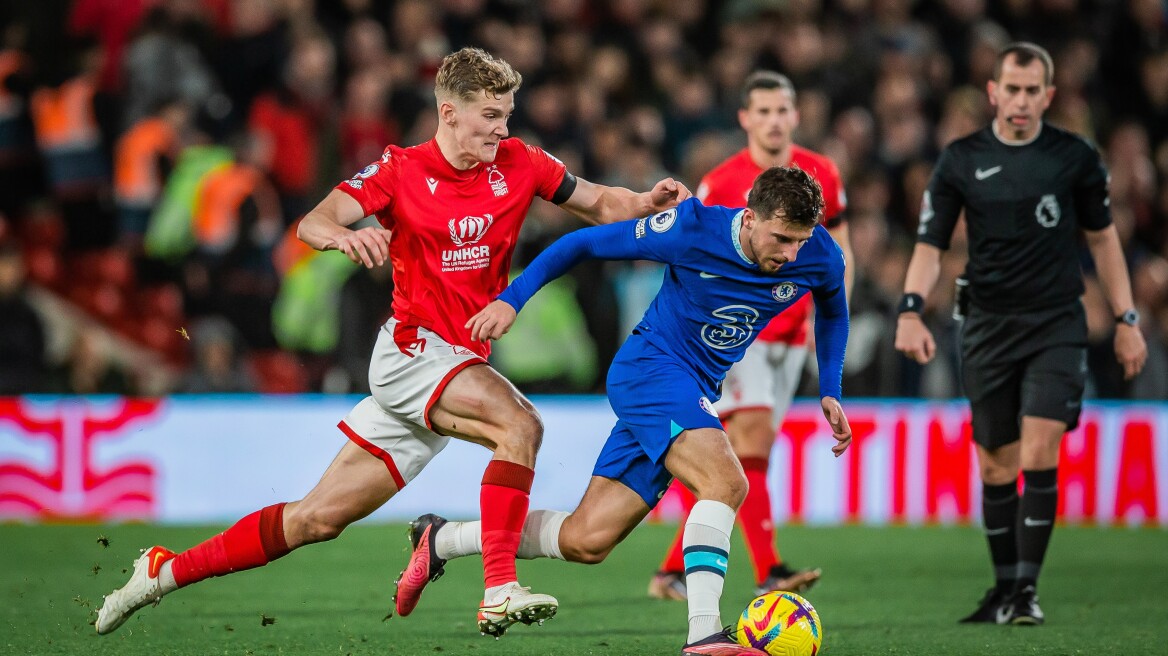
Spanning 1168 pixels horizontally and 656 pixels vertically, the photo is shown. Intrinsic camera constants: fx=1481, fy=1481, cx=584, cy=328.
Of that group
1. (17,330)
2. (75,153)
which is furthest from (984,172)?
(75,153)

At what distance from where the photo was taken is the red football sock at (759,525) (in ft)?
24.3

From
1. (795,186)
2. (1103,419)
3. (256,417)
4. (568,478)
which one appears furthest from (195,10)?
(795,186)

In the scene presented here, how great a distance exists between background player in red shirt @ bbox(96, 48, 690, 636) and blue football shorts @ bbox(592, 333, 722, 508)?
338 mm

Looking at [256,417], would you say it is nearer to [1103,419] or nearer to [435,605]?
[435,605]

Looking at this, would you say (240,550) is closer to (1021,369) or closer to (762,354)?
(762,354)

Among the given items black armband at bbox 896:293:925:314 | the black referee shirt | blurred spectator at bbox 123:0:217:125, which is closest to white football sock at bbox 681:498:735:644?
black armband at bbox 896:293:925:314

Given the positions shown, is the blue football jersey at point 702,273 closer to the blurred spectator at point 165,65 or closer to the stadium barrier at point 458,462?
the stadium barrier at point 458,462

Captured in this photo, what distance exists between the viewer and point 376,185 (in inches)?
223

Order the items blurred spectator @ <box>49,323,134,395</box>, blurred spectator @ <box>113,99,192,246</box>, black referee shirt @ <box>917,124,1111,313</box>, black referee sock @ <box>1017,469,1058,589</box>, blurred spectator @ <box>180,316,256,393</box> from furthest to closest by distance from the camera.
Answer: blurred spectator @ <box>113,99,192,246</box> < blurred spectator @ <box>180,316,256,393</box> < blurred spectator @ <box>49,323,134,395</box> < black referee shirt @ <box>917,124,1111,313</box> < black referee sock @ <box>1017,469,1058,589</box>

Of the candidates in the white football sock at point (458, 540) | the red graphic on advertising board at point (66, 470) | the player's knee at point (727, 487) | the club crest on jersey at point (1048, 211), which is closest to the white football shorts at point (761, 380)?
the club crest on jersey at point (1048, 211)

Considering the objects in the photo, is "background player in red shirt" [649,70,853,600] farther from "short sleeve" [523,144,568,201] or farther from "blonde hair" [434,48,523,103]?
"blonde hair" [434,48,523,103]

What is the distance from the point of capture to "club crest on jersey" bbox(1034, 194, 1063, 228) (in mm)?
6641

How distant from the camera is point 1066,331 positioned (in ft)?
21.9

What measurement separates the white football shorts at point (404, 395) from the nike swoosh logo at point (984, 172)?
2551mm
